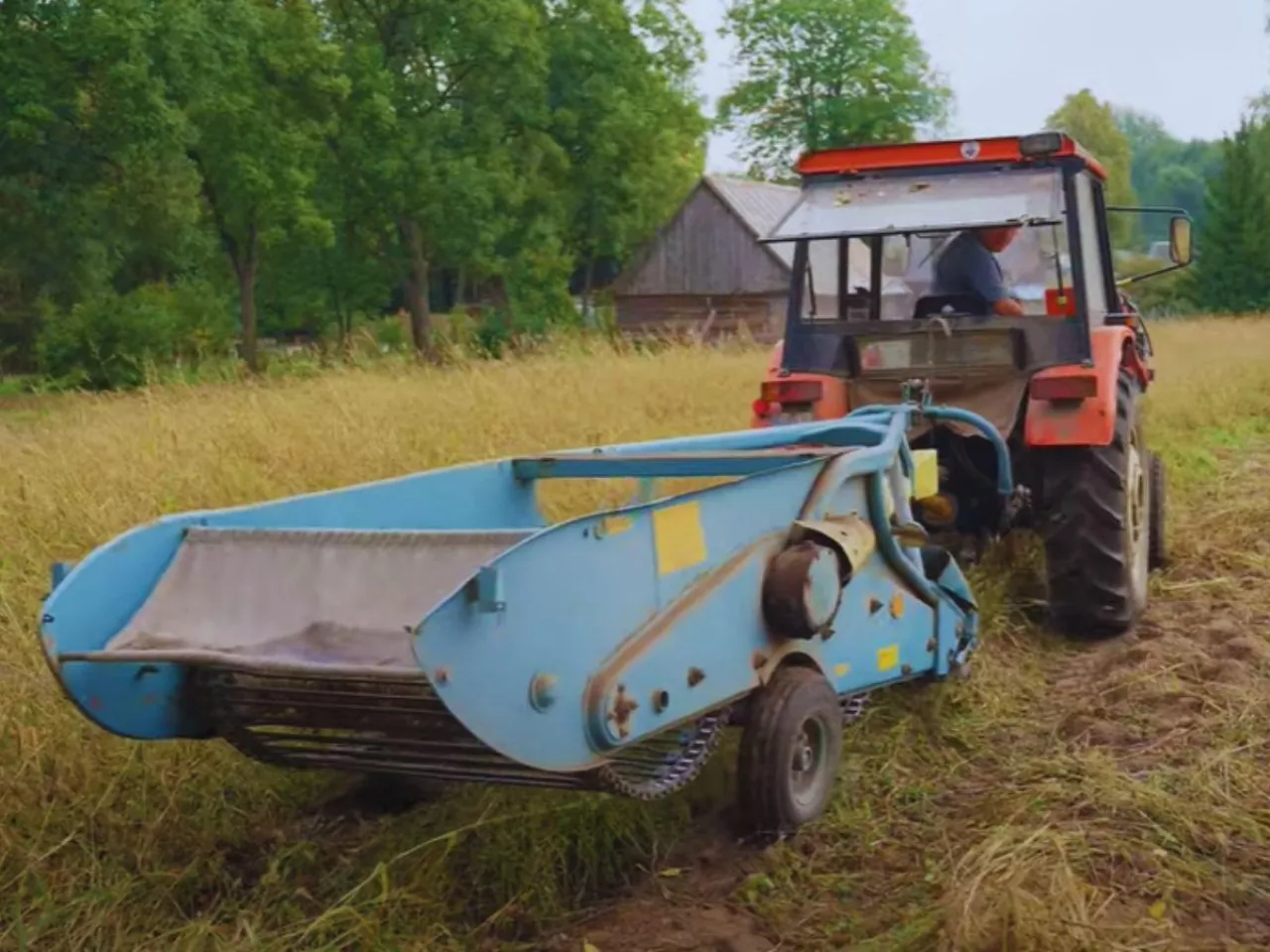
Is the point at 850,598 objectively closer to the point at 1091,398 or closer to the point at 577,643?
the point at 577,643

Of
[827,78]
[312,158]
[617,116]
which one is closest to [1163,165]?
[827,78]

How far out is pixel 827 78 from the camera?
52562 mm

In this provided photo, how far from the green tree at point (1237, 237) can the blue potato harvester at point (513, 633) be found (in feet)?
136

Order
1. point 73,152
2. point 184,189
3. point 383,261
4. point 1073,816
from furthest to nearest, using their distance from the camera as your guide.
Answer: point 383,261, point 184,189, point 73,152, point 1073,816

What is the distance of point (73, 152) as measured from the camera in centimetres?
2230

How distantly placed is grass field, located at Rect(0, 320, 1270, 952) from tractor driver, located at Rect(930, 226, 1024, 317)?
1106 millimetres

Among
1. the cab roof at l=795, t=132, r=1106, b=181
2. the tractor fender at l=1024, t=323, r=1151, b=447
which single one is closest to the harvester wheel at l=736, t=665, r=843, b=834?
the tractor fender at l=1024, t=323, r=1151, b=447

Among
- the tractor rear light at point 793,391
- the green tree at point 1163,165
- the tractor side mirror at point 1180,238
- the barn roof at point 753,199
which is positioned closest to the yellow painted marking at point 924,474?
the tractor rear light at point 793,391

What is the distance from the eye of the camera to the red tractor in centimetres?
593

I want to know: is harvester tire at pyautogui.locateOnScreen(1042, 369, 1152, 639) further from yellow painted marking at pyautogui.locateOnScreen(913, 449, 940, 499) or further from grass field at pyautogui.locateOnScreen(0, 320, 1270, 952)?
yellow painted marking at pyautogui.locateOnScreen(913, 449, 940, 499)

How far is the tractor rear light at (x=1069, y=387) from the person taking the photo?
587 cm

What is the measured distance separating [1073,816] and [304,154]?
26.9 m

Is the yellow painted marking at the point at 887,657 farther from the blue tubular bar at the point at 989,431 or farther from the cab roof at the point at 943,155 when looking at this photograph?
the cab roof at the point at 943,155

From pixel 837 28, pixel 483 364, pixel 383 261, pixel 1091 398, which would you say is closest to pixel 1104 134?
pixel 837 28
